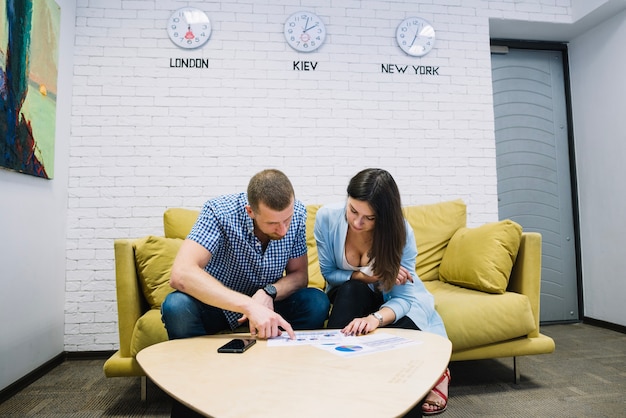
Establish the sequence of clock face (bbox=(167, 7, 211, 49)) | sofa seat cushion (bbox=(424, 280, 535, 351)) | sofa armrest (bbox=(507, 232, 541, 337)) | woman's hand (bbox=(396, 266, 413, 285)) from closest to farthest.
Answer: woman's hand (bbox=(396, 266, 413, 285)) → sofa seat cushion (bbox=(424, 280, 535, 351)) → sofa armrest (bbox=(507, 232, 541, 337)) → clock face (bbox=(167, 7, 211, 49))

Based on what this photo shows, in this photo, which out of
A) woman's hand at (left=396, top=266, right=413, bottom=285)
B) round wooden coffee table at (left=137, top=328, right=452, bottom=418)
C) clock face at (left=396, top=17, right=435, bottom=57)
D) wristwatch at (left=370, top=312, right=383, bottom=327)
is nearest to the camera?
round wooden coffee table at (left=137, top=328, right=452, bottom=418)

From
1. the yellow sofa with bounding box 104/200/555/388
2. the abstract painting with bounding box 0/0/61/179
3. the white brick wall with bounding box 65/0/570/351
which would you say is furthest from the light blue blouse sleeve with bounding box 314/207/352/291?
the abstract painting with bounding box 0/0/61/179

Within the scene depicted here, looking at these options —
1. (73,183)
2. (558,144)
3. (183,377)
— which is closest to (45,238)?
(73,183)

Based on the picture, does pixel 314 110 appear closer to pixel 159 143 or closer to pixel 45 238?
pixel 159 143

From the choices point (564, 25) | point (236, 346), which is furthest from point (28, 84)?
point (564, 25)

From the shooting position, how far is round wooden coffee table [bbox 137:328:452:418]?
2.43 feet

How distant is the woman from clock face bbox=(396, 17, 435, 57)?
1.84 m

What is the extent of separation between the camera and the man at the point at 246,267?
1.39 meters

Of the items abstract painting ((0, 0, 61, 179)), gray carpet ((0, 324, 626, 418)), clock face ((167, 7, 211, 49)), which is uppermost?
clock face ((167, 7, 211, 49))

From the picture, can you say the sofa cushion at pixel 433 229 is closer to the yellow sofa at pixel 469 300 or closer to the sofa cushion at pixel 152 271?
the yellow sofa at pixel 469 300

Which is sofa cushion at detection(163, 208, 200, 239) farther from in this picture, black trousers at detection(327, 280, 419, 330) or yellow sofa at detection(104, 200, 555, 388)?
black trousers at detection(327, 280, 419, 330)

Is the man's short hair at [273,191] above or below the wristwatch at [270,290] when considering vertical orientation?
above

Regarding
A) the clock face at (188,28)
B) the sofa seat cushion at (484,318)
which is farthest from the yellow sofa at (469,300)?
the clock face at (188,28)

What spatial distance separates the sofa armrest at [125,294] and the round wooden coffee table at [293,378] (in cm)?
82
